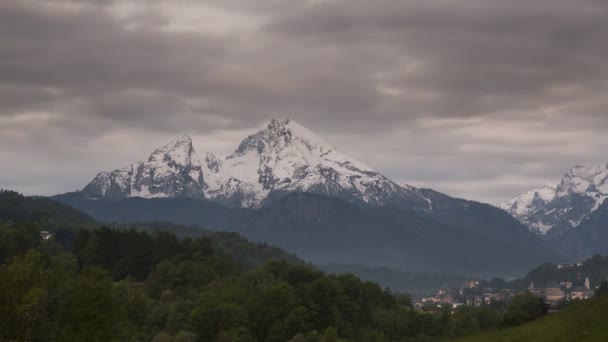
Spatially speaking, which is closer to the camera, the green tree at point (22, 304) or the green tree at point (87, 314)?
the green tree at point (22, 304)

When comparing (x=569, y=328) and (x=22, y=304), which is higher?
(x=22, y=304)

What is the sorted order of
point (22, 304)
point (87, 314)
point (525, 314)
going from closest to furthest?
point (22, 304), point (525, 314), point (87, 314)

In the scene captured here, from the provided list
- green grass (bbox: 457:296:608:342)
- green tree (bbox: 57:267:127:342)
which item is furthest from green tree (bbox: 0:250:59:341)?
green grass (bbox: 457:296:608:342)

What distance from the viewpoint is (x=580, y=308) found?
100188 mm

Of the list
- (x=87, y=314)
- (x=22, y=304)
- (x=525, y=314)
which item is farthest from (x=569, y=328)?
(x=22, y=304)

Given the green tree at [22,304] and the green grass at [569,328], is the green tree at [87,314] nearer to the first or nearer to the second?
the green tree at [22,304]

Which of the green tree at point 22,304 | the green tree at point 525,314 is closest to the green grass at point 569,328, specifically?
the green tree at point 525,314

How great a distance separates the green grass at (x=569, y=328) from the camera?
86000mm

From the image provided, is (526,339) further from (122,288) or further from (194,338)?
(122,288)

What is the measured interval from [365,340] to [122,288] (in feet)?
154

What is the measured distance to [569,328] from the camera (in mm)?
92125

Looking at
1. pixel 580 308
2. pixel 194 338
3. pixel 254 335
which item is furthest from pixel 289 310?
pixel 580 308

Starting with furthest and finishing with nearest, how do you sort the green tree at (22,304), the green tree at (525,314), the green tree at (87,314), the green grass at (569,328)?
the green tree at (525,314) < the green tree at (87,314) < the green tree at (22,304) < the green grass at (569,328)

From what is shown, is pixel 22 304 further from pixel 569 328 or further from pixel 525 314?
pixel 569 328
